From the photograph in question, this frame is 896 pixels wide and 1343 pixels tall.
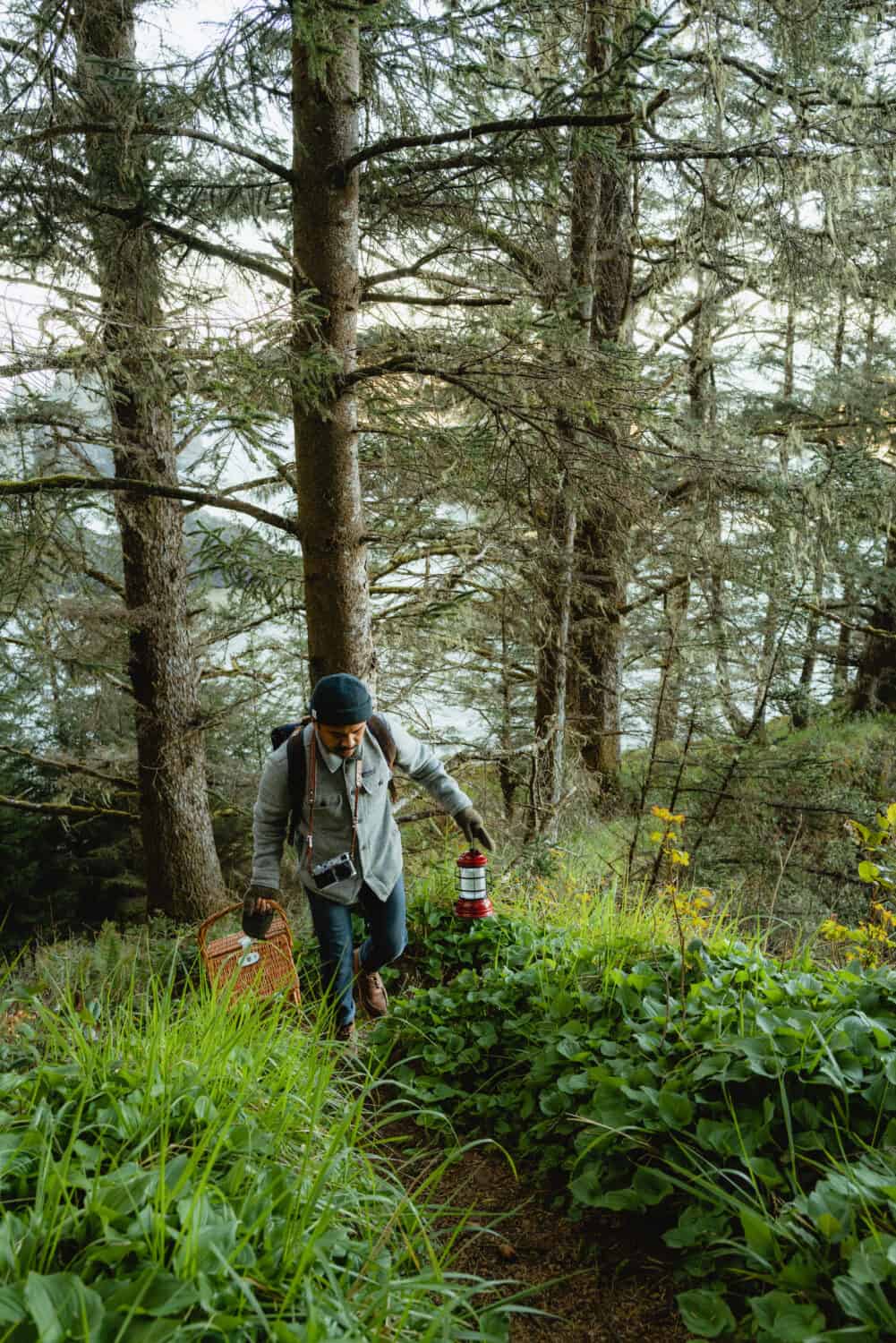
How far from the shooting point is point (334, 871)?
3.78 metres

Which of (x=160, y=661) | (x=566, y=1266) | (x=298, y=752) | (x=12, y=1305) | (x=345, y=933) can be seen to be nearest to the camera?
(x=12, y=1305)

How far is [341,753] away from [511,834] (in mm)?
4142

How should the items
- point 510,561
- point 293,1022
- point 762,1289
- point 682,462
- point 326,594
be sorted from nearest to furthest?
point 762,1289 < point 293,1022 < point 326,594 < point 682,462 < point 510,561

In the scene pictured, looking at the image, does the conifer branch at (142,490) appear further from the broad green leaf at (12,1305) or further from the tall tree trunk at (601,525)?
the broad green leaf at (12,1305)

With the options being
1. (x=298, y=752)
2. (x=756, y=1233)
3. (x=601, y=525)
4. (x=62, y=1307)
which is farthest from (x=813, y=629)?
(x=62, y=1307)

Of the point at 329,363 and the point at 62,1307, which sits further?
the point at 329,363

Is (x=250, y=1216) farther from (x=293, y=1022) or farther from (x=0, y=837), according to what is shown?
(x=0, y=837)

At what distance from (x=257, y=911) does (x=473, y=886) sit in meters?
1.25

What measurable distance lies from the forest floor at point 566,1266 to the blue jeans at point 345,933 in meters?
1.05

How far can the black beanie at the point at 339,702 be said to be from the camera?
345cm

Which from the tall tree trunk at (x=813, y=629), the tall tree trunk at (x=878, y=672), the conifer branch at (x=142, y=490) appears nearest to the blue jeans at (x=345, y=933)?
the conifer branch at (x=142, y=490)

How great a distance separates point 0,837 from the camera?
9695 millimetres

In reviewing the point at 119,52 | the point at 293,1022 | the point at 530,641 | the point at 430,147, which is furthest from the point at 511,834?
the point at 119,52

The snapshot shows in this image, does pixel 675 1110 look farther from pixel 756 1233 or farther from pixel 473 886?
pixel 473 886
